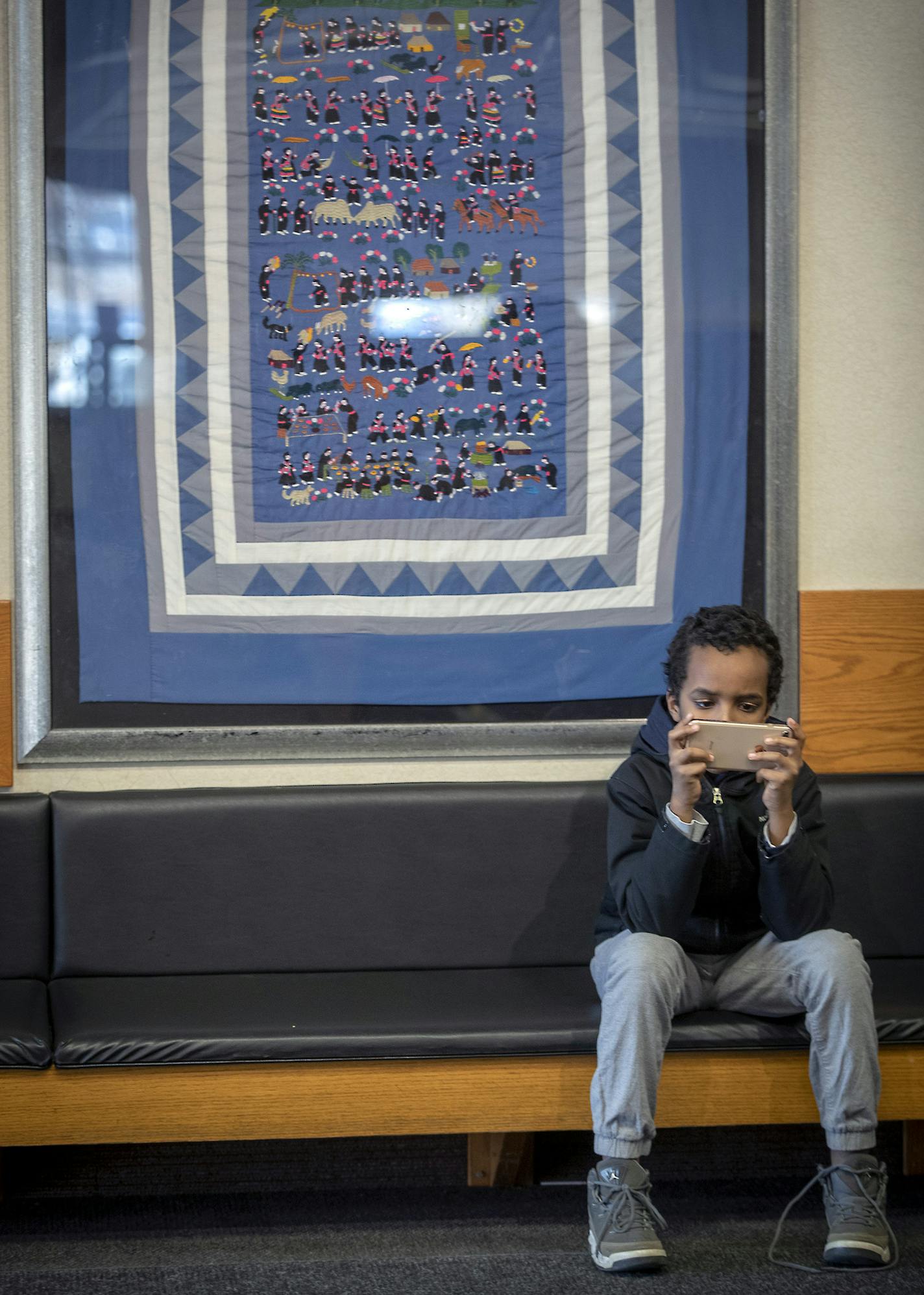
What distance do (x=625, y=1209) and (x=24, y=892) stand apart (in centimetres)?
130

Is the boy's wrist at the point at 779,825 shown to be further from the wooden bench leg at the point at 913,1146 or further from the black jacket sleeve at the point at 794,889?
the wooden bench leg at the point at 913,1146

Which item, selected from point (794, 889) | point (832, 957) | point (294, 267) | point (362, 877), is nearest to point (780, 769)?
point (794, 889)

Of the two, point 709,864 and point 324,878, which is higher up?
point 709,864

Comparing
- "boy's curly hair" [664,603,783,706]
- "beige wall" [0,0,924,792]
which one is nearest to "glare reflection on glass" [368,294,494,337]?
"beige wall" [0,0,924,792]

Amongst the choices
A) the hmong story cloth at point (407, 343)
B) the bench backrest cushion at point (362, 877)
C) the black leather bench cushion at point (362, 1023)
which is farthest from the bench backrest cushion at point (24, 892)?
the hmong story cloth at point (407, 343)

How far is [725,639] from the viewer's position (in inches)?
81.4

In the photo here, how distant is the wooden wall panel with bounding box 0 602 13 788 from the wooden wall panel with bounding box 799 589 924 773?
1.75 meters

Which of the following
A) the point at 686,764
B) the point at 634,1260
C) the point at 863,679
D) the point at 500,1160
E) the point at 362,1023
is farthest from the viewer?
the point at 863,679

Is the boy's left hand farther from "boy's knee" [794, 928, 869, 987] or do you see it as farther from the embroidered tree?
the embroidered tree

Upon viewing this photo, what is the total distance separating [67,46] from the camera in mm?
2559

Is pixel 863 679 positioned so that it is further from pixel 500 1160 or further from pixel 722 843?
pixel 500 1160

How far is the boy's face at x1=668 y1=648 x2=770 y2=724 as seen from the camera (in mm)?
2016

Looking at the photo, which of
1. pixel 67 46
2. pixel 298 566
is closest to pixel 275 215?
pixel 67 46

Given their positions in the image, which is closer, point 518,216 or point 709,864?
point 709,864
